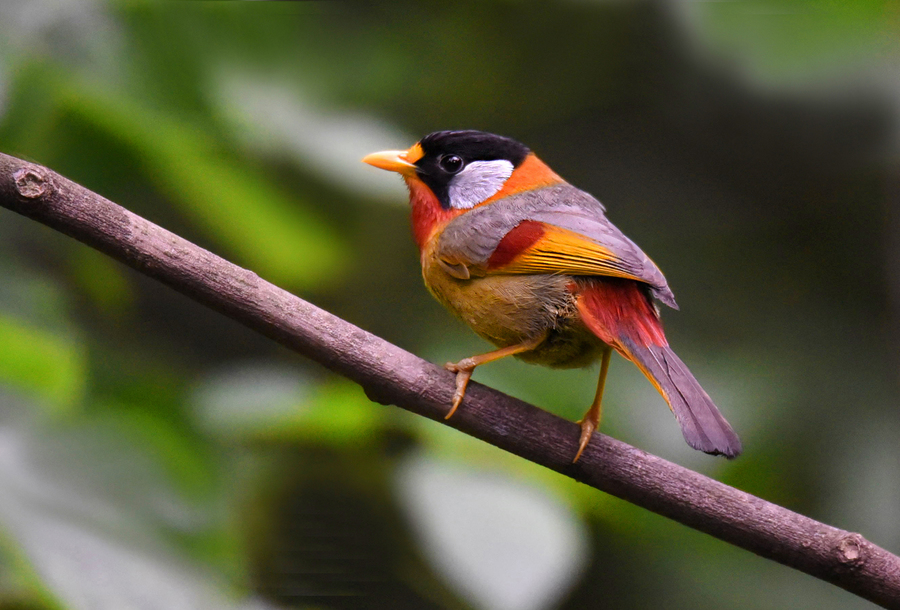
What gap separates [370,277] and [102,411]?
128cm

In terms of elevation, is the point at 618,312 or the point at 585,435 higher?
the point at 618,312

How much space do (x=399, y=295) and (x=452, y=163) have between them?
2.75 feet

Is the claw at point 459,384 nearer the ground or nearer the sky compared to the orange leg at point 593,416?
nearer the sky

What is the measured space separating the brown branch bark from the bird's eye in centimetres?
100

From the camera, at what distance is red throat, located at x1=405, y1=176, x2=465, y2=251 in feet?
8.30

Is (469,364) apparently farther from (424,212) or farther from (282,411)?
(424,212)

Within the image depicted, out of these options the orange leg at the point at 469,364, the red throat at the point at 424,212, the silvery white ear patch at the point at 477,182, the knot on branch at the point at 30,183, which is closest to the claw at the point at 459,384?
the orange leg at the point at 469,364

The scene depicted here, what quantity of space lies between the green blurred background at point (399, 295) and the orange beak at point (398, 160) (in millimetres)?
77

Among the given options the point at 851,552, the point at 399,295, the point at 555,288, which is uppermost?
the point at 555,288

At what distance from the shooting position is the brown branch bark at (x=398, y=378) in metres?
1.62

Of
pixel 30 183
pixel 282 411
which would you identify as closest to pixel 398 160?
pixel 282 411

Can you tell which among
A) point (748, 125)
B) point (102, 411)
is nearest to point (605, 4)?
point (748, 125)

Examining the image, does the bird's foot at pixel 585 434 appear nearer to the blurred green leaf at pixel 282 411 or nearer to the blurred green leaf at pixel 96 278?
the blurred green leaf at pixel 282 411

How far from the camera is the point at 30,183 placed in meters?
1.57
